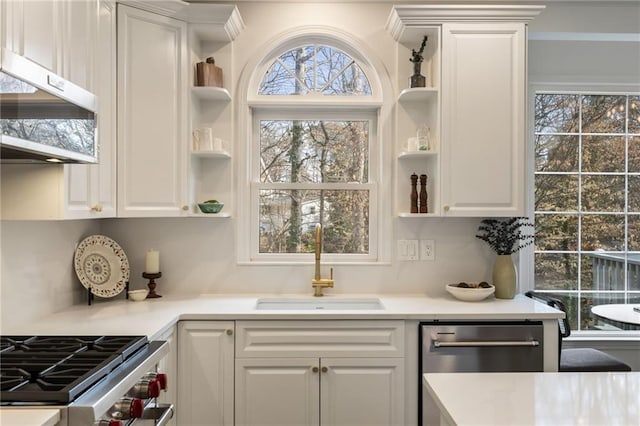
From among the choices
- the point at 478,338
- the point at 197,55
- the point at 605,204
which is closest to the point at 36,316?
the point at 197,55

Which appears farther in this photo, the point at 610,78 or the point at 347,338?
the point at 610,78

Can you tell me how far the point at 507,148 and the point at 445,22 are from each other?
77cm

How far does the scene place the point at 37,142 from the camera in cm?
143

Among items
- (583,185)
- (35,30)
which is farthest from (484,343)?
(35,30)

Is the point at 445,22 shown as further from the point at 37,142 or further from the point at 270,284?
the point at 37,142

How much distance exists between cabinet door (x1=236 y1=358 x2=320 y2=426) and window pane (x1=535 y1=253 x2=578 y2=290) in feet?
5.73

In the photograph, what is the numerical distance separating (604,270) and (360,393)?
1.98 metres

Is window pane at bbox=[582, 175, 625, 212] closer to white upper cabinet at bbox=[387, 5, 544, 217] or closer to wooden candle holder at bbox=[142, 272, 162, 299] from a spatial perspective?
white upper cabinet at bbox=[387, 5, 544, 217]

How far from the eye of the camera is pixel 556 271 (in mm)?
3195

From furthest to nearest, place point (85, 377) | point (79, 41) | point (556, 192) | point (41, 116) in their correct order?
point (556, 192), point (79, 41), point (41, 116), point (85, 377)

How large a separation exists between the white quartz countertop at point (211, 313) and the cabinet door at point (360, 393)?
0.77ft

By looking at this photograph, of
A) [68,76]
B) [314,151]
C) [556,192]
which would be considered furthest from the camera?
[556,192]

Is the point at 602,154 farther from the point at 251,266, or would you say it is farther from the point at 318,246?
the point at 251,266

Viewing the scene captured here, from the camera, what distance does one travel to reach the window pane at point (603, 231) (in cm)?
319
